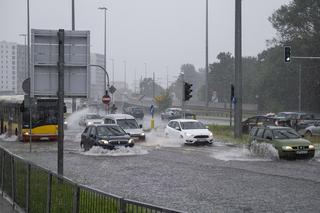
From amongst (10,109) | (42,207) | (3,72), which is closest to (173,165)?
(42,207)

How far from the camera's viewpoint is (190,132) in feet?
112

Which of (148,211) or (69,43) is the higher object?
(69,43)

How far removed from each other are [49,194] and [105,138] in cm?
1866

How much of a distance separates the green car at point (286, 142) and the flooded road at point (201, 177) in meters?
0.42

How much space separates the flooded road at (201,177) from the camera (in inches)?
522

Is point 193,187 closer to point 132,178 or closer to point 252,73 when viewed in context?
point 132,178

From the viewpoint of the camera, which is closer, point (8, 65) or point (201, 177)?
point (201, 177)

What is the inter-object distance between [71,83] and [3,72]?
18239cm

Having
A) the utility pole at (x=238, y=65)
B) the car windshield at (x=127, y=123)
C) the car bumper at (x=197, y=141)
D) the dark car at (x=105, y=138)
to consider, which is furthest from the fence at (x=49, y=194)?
the utility pole at (x=238, y=65)

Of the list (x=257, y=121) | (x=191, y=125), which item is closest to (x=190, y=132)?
(x=191, y=125)

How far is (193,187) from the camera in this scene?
15977mm

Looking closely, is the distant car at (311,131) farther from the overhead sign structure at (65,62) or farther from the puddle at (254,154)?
the overhead sign structure at (65,62)

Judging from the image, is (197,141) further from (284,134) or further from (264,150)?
(284,134)

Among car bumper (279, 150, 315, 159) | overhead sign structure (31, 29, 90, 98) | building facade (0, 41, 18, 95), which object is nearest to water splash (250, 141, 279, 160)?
car bumper (279, 150, 315, 159)
